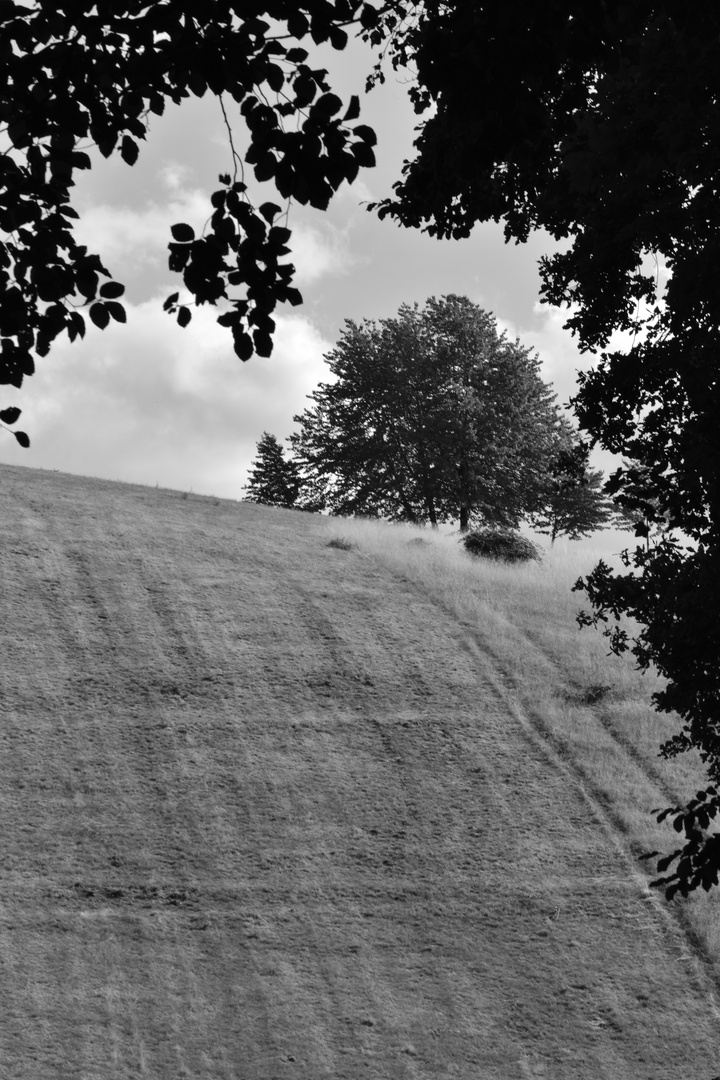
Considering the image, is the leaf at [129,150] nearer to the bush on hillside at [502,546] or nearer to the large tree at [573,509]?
the bush on hillside at [502,546]

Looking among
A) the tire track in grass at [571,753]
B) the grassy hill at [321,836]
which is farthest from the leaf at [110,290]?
the tire track in grass at [571,753]

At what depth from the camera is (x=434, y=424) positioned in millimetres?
38219

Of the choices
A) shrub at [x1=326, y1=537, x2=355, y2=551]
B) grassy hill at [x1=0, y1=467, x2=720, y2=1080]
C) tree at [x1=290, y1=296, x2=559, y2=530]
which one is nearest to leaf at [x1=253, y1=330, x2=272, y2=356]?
grassy hill at [x1=0, y1=467, x2=720, y2=1080]

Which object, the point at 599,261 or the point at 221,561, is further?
the point at 221,561

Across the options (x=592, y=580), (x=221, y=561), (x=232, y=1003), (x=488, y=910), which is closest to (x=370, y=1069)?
(x=232, y=1003)

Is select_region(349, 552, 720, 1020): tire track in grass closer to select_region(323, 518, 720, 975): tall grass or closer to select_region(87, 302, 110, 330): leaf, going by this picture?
select_region(323, 518, 720, 975): tall grass

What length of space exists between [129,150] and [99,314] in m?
0.78

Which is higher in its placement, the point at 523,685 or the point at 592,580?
the point at 592,580

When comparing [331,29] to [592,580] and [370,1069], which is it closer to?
[592,580]

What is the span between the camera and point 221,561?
22750 mm

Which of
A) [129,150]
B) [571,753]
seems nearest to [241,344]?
[129,150]

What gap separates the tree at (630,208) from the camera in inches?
194

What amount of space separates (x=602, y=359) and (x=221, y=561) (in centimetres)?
1294

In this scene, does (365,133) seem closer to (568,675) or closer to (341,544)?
(568,675)
